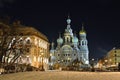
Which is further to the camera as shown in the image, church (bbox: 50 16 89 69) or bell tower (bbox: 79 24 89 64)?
bell tower (bbox: 79 24 89 64)

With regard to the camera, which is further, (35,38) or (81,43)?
Answer: (81,43)

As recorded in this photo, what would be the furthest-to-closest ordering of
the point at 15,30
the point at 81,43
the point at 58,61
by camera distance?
the point at 81,43, the point at 58,61, the point at 15,30

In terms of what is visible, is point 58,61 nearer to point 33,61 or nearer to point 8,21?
point 33,61

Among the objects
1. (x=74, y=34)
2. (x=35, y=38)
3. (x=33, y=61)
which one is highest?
(x=74, y=34)

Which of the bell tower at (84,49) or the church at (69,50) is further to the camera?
the bell tower at (84,49)

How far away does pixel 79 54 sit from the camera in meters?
190

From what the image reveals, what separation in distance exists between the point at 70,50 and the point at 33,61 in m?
73.7

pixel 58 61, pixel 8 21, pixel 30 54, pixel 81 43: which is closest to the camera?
pixel 8 21

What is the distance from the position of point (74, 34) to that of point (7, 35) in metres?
149

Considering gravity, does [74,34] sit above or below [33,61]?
above

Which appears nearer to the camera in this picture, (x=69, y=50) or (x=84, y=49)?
(x=69, y=50)

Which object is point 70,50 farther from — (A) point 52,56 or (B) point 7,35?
(B) point 7,35

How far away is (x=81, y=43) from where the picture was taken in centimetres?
19738

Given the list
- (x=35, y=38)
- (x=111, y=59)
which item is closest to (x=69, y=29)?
(x=111, y=59)
